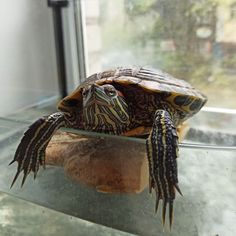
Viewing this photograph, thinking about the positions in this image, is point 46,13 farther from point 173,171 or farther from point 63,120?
point 173,171

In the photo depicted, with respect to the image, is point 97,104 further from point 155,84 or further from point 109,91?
point 155,84

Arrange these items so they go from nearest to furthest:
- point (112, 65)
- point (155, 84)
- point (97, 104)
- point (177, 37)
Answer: point (97, 104)
point (155, 84)
point (177, 37)
point (112, 65)

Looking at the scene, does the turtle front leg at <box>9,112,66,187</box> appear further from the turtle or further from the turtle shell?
the turtle shell

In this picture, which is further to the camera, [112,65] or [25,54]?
[112,65]

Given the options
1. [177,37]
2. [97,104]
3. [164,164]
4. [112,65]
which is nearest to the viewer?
[164,164]

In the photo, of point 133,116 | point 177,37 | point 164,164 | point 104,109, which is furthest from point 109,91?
point 177,37

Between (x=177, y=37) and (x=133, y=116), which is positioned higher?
(x=177, y=37)

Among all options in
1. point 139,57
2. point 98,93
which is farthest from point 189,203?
point 139,57

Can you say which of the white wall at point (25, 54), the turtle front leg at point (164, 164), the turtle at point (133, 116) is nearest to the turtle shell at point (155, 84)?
the turtle at point (133, 116)
